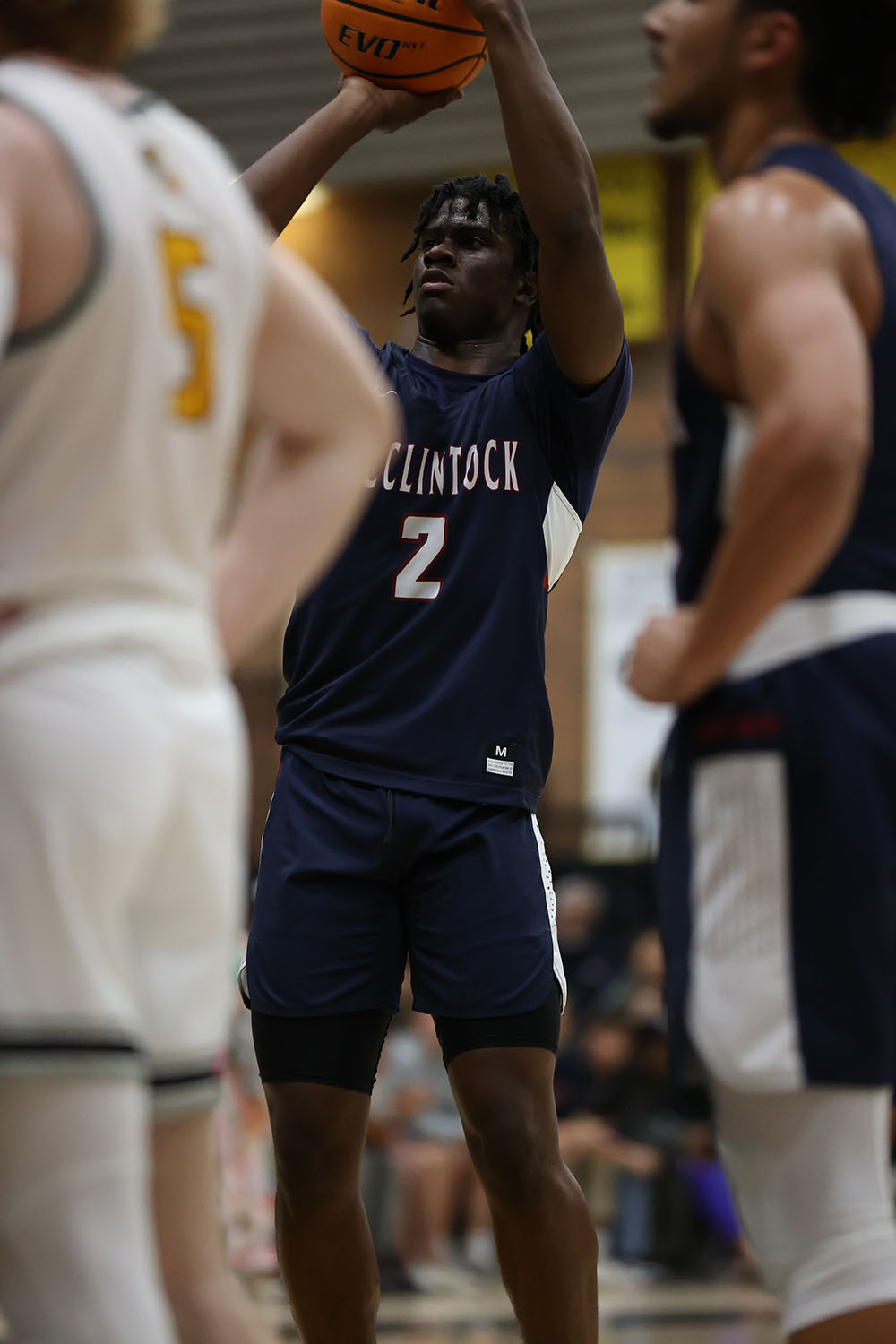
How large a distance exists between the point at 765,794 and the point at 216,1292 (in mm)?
882

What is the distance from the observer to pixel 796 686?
1.94 meters

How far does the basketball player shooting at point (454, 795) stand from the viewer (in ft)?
9.34

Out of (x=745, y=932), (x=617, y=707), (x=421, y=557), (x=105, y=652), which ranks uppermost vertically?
(x=105, y=652)

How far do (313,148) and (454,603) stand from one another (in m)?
1.03

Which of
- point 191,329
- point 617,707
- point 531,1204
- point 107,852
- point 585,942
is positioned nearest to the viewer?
point 107,852

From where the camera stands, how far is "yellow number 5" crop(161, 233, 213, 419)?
170 centimetres

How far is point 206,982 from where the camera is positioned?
5.73ft

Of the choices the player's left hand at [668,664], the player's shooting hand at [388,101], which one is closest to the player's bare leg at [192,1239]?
the player's left hand at [668,664]

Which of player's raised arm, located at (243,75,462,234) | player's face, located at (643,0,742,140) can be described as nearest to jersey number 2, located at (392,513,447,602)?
player's raised arm, located at (243,75,462,234)

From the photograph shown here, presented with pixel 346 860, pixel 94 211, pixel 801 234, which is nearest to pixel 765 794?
pixel 801 234

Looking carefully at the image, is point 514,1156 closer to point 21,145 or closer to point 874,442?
point 874,442

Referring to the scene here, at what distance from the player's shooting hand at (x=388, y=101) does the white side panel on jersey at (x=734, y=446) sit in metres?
1.64

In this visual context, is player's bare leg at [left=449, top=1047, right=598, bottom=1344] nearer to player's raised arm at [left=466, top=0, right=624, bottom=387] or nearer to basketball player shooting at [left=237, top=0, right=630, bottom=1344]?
basketball player shooting at [left=237, top=0, right=630, bottom=1344]

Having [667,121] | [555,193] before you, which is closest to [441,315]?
[555,193]
